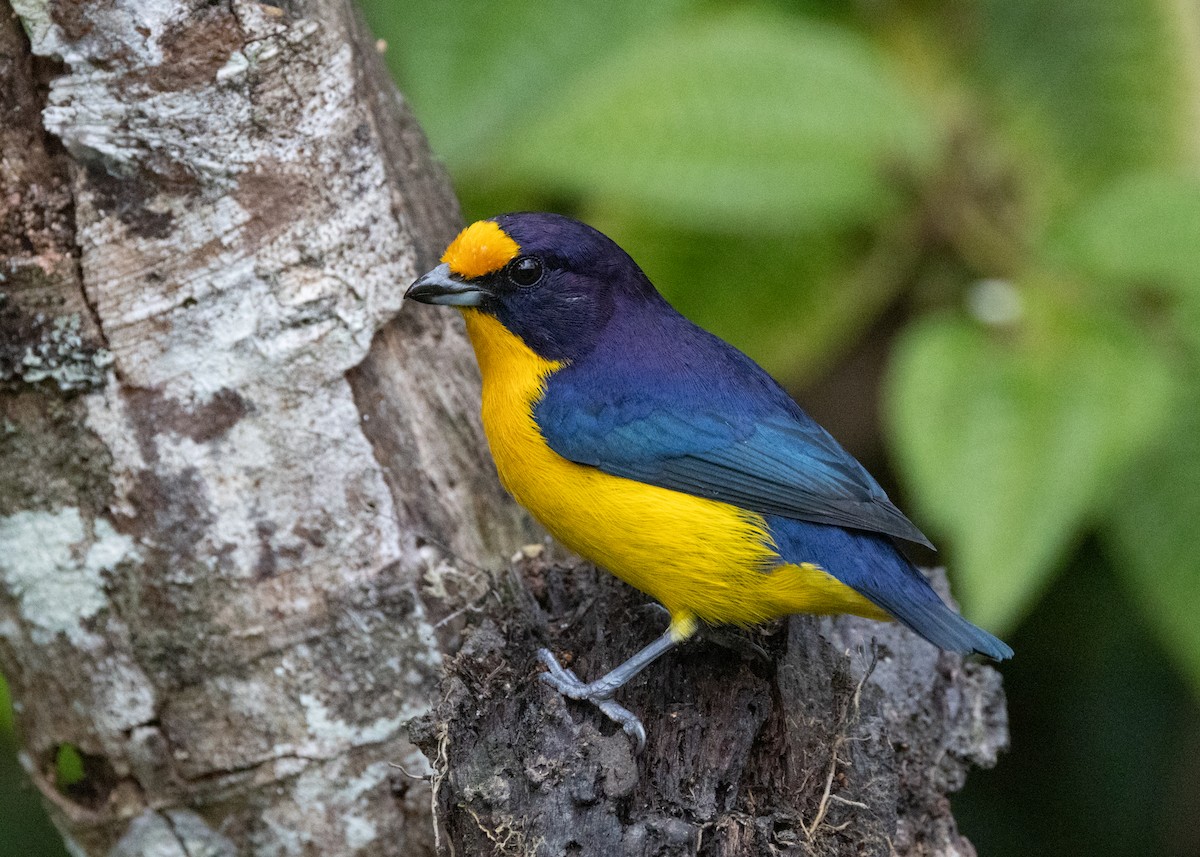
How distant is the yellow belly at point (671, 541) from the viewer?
125 inches

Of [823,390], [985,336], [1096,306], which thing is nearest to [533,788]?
[985,336]

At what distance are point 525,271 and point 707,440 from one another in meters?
0.64

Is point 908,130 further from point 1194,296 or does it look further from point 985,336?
point 1194,296

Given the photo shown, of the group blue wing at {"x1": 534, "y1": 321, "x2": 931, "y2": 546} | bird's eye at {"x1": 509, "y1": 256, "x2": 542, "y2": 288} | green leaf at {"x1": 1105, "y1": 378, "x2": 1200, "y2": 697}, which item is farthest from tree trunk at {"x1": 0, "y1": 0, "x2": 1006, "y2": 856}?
green leaf at {"x1": 1105, "y1": 378, "x2": 1200, "y2": 697}

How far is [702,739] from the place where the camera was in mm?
3055

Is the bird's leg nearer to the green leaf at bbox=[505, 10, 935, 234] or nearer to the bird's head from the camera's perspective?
the bird's head

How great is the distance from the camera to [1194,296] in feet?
13.9

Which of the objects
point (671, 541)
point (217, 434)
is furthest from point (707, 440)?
point (217, 434)

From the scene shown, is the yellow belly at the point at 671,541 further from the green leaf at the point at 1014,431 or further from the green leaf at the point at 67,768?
the green leaf at the point at 67,768

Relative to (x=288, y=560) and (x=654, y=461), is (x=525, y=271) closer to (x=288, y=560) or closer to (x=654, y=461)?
(x=654, y=461)

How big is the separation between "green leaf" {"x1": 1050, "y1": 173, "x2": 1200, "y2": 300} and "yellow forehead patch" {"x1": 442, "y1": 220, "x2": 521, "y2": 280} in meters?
1.95

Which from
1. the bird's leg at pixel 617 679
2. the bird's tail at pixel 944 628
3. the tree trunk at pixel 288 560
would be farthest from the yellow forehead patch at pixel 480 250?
the bird's tail at pixel 944 628

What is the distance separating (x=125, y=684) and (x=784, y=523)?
1650 mm

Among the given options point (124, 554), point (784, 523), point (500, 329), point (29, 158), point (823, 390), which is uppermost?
point (29, 158)
